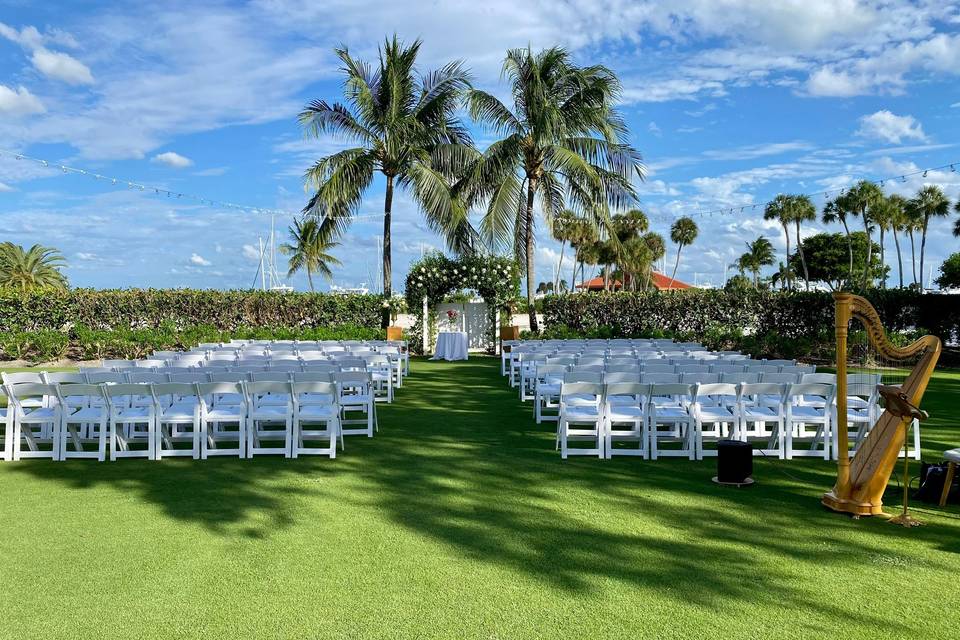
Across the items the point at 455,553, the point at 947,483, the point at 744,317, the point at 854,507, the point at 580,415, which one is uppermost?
the point at 744,317

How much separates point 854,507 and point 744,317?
1942 centimetres

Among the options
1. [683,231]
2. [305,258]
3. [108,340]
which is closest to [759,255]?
[683,231]

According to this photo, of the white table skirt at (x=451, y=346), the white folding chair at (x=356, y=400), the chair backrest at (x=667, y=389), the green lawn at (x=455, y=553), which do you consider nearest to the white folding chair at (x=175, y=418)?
the green lawn at (x=455, y=553)

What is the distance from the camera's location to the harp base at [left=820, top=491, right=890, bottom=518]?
18.6ft

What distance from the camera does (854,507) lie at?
18.8ft

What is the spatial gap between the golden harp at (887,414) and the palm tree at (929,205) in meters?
55.1

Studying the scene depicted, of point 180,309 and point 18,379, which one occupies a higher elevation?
point 180,309

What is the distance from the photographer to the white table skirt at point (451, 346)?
2127 centimetres

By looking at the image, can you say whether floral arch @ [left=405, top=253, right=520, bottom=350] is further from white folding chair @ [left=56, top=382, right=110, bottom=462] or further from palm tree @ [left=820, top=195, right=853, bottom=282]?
palm tree @ [left=820, top=195, right=853, bottom=282]

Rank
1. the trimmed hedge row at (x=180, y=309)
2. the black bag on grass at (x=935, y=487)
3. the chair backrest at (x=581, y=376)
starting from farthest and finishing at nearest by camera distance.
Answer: the trimmed hedge row at (x=180, y=309), the chair backrest at (x=581, y=376), the black bag on grass at (x=935, y=487)

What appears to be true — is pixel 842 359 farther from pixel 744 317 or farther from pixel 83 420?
pixel 744 317

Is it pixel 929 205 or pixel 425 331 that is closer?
pixel 425 331

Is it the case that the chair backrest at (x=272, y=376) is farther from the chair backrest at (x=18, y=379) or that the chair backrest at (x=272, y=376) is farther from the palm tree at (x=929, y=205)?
the palm tree at (x=929, y=205)

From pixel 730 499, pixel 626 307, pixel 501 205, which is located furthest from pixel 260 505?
pixel 626 307
